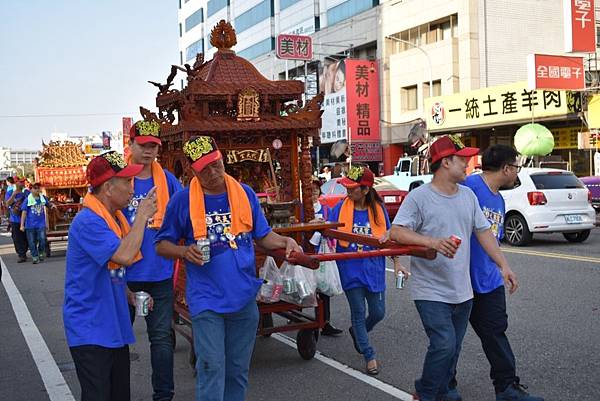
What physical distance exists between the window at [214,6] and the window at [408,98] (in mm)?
29229

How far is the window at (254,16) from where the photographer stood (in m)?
52.2

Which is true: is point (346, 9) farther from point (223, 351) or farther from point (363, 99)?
point (223, 351)

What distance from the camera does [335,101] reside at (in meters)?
38.7

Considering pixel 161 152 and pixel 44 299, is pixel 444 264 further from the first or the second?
pixel 44 299

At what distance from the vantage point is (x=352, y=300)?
5.80 m

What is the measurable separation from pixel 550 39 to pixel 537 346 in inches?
1159

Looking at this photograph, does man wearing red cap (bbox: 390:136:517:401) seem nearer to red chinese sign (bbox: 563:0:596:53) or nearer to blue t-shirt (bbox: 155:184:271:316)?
blue t-shirt (bbox: 155:184:271:316)

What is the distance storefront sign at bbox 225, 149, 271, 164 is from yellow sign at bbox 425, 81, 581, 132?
18.4 meters

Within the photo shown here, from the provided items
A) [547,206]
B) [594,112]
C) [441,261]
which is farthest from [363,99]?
[441,261]

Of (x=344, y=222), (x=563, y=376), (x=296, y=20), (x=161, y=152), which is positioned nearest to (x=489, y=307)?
(x=563, y=376)

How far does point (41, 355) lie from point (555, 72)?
64.2ft

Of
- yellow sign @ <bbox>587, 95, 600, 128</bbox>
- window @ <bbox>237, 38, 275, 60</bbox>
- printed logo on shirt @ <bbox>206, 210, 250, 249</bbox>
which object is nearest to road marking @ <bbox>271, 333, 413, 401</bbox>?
A: printed logo on shirt @ <bbox>206, 210, 250, 249</bbox>

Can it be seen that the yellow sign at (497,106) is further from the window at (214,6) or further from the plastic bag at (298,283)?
the window at (214,6)

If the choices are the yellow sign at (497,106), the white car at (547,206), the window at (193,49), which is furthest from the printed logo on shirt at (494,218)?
the window at (193,49)
